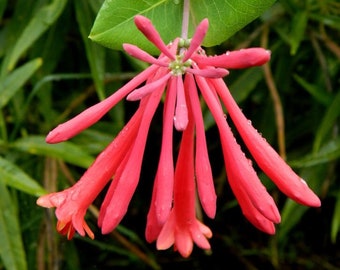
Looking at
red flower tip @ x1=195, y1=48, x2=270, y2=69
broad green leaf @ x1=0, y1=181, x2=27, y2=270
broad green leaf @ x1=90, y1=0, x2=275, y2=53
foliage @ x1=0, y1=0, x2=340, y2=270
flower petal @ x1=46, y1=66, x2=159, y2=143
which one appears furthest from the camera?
foliage @ x1=0, y1=0, x2=340, y2=270

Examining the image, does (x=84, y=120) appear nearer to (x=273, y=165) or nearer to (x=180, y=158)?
(x=180, y=158)

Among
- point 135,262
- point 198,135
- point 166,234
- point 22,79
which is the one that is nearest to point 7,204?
point 22,79

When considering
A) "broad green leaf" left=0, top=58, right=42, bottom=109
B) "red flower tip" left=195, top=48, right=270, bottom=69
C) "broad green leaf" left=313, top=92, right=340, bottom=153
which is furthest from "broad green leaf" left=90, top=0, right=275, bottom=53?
"broad green leaf" left=313, top=92, right=340, bottom=153

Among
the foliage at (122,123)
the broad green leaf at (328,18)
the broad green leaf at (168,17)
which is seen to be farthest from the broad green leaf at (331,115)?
the broad green leaf at (168,17)

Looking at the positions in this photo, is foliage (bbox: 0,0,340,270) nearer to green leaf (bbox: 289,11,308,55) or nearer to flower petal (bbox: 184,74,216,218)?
green leaf (bbox: 289,11,308,55)

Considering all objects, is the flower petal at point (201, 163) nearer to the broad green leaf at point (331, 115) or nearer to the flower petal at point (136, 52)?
the flower petal at point (136, 52)

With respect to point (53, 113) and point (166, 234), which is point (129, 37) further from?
point (53, 113)
